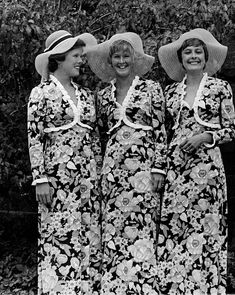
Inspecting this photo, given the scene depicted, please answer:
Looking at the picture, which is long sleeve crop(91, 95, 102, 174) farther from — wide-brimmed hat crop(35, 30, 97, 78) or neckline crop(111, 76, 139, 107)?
wide-brimmed hat crop(35, 30, 97, 78)

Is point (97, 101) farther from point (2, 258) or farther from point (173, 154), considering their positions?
point (2, 258)

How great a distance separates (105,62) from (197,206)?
129 centimetres

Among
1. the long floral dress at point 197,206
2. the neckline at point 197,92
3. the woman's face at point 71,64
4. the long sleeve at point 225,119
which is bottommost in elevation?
the long floral dress at point 197,206

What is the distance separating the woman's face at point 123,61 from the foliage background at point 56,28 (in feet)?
3.11

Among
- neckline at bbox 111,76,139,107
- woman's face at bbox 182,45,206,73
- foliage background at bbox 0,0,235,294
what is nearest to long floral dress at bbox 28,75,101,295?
neckline at bbox 111,76,139,107

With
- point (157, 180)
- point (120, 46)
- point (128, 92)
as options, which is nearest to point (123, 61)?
point (120, 46)

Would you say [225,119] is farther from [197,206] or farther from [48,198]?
[48,198]

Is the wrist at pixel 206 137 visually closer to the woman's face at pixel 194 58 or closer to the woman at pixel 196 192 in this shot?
the woman at pixel 196 192

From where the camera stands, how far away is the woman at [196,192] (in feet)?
20.0

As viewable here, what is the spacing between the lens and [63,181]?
601cm

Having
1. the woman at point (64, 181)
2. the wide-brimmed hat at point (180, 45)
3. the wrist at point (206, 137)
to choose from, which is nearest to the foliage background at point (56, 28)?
the wide-brimmed hat at point (180, 45)

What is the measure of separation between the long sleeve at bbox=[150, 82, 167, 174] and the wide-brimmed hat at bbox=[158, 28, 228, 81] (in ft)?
1.16

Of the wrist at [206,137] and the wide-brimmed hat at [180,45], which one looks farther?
the wide-brimmed hat at [180,45]

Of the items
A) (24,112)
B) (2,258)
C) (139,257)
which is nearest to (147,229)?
(139,257)
